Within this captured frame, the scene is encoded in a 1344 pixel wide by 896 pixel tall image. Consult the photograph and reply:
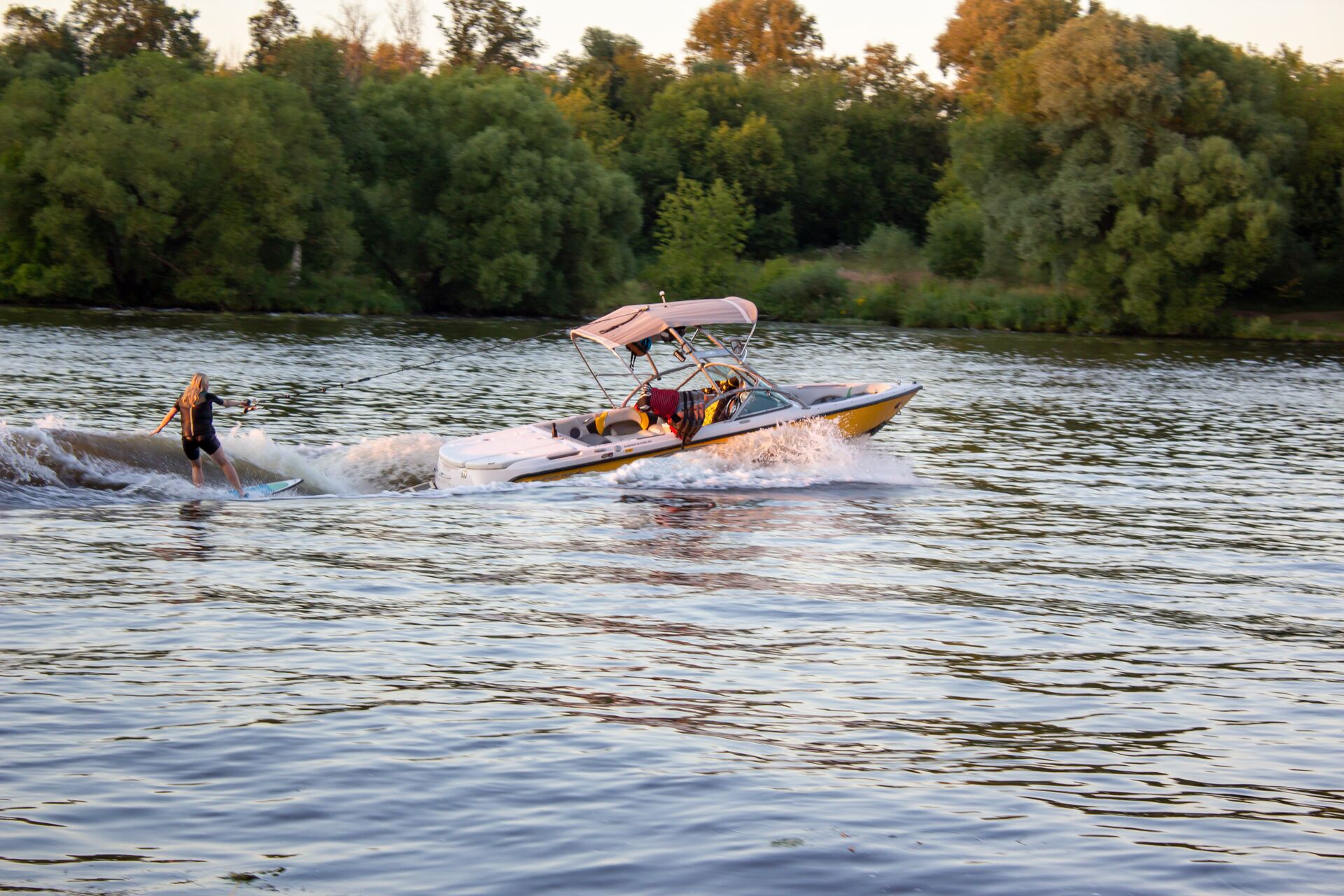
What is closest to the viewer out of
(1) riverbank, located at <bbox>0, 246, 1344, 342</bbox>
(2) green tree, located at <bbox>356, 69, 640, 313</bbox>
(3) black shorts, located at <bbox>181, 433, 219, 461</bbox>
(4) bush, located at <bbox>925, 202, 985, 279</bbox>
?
(3) black shorts, located at <bbox>181, 433, 219, 461</bbox>

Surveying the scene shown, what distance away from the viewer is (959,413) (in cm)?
3247

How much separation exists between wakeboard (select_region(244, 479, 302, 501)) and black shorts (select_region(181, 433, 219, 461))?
0.78m

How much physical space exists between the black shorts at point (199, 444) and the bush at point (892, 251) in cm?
6047

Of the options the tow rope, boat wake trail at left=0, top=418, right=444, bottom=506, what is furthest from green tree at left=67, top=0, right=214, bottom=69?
boat wake trail at left=0, top=418, right=444, bottom=506

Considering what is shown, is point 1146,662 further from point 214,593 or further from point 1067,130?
point 1067,130

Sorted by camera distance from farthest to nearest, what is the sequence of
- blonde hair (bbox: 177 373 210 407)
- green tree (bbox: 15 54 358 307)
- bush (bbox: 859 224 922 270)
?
bush (bbox: 859 224 922 270), green tree (bbox: 15 54 358 307), blonde hair (bbox: 177 373 210 407)

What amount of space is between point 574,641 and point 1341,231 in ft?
208

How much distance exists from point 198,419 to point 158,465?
1.69 metres

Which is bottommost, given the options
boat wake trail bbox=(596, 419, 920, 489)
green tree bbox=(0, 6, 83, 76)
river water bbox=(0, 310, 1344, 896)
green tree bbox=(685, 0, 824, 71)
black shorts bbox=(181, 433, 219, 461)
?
river water bbox=(0, 310, 1344, 896)

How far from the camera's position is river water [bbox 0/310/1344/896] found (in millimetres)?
7562

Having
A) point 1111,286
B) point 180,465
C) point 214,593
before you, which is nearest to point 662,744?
point 214,593

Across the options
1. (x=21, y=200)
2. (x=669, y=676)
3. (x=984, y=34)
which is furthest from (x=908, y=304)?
(x=669, y=676)

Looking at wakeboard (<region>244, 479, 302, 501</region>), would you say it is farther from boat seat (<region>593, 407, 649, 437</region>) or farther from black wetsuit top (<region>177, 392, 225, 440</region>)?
boat seat (<region>593, 407, 649, 437</region>)

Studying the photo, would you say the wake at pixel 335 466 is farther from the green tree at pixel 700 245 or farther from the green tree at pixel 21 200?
the green tree at pixel 700 245
